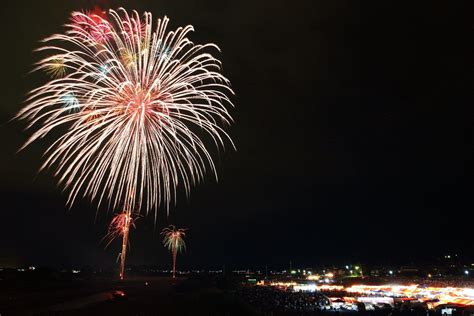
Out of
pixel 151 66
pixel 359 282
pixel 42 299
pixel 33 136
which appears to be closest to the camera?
pixel 33 136

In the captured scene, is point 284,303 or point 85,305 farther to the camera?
point 284,303

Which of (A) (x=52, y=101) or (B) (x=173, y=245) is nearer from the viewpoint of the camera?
(A) (x=52, y=101)

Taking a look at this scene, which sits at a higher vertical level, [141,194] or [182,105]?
[182,105]

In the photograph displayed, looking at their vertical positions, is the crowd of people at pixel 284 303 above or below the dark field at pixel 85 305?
Answer: below

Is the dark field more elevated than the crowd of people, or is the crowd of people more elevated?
the dark field

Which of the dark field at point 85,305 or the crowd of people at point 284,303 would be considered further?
the crowd of people at point 284,303

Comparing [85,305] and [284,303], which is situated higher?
[85,305]

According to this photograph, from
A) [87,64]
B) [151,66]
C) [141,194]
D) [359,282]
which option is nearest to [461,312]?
[141,194]

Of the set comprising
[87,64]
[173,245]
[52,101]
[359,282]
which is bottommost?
[359,282]

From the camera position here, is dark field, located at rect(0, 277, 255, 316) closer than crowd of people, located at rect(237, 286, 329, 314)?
Yes

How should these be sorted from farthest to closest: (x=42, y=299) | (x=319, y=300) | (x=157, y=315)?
(x=319, y=300) → (x=42, y=299) → (x=157, y=315)

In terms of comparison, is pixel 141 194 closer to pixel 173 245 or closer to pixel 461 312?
pixel 461 312
